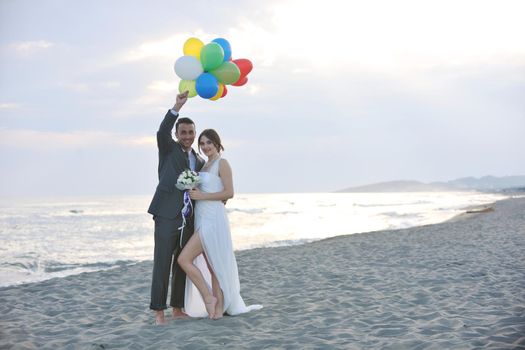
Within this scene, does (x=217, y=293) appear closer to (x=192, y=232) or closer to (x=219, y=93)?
(x=192, y=232)

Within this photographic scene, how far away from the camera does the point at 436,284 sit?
677 centimetres

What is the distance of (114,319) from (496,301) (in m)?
4.58

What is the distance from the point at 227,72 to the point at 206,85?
0.30 m

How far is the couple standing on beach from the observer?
5062 millimetres

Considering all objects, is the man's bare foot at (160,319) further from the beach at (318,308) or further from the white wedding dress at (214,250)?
the white wedding dress at (214,250)

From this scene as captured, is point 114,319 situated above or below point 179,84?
below

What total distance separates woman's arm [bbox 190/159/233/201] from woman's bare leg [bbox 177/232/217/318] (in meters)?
0.43

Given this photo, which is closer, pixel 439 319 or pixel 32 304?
pixel 439 319

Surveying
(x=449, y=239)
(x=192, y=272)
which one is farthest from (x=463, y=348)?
(x=449, y=239)

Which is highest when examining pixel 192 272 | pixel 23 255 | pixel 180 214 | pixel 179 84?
pixel 179 84

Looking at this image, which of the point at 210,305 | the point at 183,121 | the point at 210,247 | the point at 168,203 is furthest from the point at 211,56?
the point at 210,305

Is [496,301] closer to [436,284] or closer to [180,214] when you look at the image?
[436,284]

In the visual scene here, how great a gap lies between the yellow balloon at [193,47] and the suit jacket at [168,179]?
1018 millimetres

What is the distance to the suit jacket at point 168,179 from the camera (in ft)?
16.6
